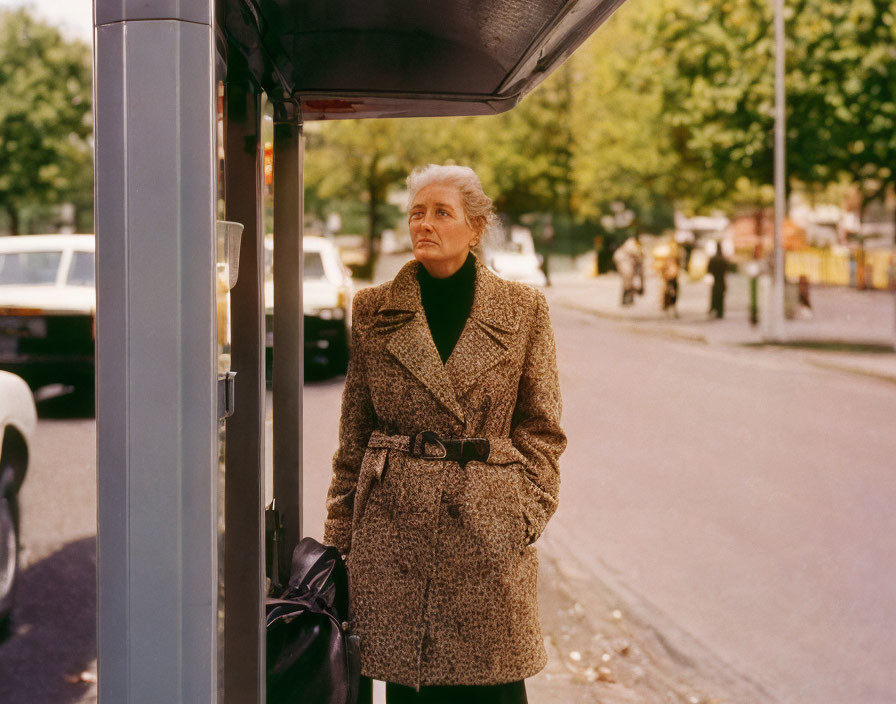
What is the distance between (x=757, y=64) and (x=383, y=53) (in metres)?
18.7

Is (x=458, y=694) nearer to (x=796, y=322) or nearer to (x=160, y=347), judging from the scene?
(x=160, y=347)

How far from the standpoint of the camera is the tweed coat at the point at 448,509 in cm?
256

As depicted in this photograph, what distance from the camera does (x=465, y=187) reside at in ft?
8.77

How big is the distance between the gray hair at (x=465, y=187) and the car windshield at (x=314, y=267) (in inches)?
492

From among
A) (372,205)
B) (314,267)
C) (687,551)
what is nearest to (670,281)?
(314,267)

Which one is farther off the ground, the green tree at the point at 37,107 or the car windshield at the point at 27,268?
the green tree at the point at 37,107

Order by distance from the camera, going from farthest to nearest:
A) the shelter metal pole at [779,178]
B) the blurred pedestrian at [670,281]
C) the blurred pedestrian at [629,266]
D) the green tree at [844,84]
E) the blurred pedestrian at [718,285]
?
the blurred pedestrian at [629,266], the blurred pedestrian at [670,281], the blurred pedestrian at [718,285], the shelter metal pole at [779,178], the green tree at [844,84]

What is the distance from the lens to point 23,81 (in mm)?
32688

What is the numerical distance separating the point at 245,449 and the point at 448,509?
505mm

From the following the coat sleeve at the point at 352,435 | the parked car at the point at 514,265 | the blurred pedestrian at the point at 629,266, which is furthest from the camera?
the parked car at the point at 514,265

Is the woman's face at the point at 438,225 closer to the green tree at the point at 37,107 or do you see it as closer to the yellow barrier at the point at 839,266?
the green tree at the point at 37,107

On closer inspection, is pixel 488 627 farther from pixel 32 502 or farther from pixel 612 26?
pixel 612 26

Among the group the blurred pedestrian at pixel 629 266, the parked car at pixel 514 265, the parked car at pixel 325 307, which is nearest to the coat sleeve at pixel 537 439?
the parked car at pixel 325 307

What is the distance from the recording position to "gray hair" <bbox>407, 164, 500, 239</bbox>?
8.74ft
